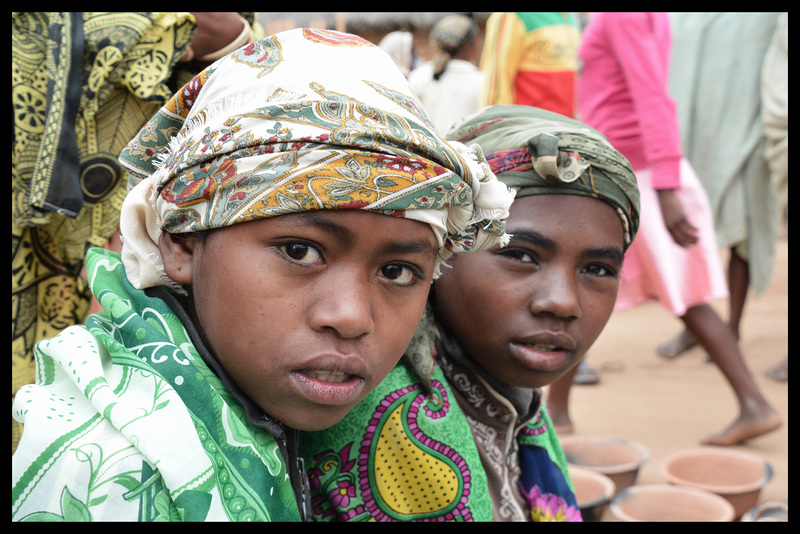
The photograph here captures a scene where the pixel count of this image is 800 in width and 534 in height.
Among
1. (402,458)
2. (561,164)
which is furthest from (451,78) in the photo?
(402,458)

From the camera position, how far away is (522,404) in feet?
6.34

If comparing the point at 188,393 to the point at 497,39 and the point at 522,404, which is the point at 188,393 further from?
the point at 497,39

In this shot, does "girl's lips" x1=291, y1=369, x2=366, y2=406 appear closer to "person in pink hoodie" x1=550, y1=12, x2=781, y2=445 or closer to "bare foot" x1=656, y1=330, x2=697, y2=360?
"person in pink hoodie" x1=550, y1=12, x2=781, y2=445

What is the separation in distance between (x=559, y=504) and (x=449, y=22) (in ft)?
17.1

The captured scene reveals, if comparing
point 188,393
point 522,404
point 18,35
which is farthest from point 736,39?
point 188,393

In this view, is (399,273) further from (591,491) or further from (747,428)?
(747,428)

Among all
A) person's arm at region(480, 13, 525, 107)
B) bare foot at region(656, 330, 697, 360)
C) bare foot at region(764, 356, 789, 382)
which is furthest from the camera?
bare foot at region(656, 330, 697, 360)

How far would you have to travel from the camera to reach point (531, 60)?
4.79 metres

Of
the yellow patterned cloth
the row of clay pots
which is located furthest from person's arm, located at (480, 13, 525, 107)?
the yellow patterned cloth

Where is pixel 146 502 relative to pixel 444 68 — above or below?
above

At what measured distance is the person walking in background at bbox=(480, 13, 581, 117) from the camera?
15.5ft

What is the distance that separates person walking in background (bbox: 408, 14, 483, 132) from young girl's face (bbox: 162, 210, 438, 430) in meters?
4.93

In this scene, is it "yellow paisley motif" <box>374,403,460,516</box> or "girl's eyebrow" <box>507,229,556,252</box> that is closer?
"yellow paisley motif" <box>374,403,460,516</box>

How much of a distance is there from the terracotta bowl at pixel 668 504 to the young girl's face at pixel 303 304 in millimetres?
2000
